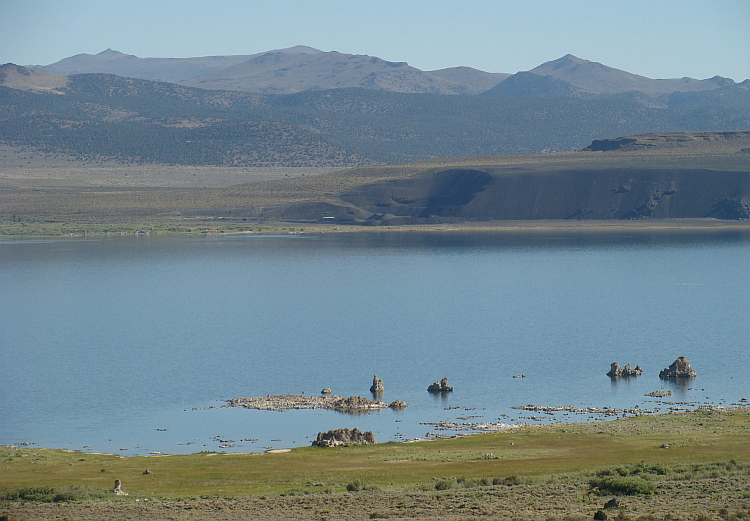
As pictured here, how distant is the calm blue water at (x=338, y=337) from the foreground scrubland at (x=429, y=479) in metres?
4.79

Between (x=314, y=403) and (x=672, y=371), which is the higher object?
(x=672, y=371)

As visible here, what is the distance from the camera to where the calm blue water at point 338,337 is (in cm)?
4622

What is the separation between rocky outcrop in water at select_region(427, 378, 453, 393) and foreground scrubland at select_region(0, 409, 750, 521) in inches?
386

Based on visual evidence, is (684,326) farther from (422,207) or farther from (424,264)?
(422,207)

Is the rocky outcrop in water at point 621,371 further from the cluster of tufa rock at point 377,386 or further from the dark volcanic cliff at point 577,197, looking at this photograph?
the dark volcanic cliff at point 577,197

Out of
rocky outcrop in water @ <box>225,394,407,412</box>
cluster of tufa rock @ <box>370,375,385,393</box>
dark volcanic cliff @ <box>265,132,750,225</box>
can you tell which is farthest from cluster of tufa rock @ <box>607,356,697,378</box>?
dark volcanic cliff @ <box>265,132,750,225</box>

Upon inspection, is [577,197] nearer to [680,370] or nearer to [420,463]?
[680,370]

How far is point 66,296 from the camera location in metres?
93.1

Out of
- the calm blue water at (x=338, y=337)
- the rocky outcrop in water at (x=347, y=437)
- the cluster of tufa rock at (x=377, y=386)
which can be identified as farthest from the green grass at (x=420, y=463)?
the cluster of tufa rock at (x=377, y=386)

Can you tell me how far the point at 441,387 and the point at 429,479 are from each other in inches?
753

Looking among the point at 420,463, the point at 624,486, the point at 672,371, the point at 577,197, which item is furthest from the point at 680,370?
the point at 577,197

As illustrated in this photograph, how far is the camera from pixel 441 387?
50469mm

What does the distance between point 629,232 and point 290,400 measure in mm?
133646

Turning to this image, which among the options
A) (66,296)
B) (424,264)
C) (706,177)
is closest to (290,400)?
(66,296)
